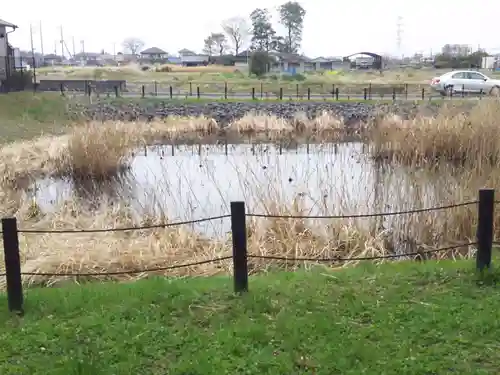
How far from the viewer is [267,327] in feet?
13.3

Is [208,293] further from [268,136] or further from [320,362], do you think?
[268,136]

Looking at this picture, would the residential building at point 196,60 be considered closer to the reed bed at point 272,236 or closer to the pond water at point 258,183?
the pond water at point 258,183

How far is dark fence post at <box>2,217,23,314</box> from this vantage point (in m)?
4.34

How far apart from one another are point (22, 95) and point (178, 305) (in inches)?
779

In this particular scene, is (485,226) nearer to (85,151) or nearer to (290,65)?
(85,151)

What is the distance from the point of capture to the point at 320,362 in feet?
11.8

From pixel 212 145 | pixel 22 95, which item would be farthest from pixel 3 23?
pixel 212 145

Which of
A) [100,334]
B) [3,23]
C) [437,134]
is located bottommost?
[100,334]

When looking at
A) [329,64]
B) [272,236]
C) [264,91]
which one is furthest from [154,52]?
[272,236]

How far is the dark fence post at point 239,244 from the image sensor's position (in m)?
4.52

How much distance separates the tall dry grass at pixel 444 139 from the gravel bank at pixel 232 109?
7.10 metres

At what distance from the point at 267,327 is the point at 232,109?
2012cm

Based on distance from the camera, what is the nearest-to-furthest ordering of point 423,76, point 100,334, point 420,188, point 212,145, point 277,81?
point 100,334 → point 420,188 → point 212,145 → point 277,81 → point 423,76

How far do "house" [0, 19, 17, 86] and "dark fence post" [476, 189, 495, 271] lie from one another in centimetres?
2268
